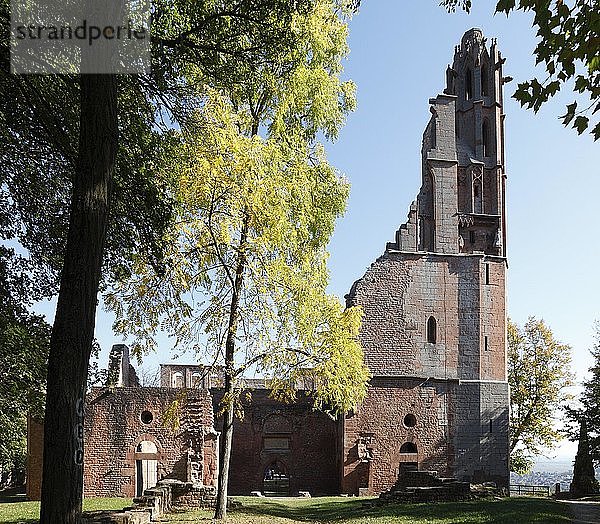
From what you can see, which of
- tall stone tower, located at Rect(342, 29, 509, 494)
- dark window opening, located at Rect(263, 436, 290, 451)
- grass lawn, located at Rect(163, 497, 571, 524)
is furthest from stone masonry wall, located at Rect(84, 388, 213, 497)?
tall stone tower, located at Rect(342, 29, 509, 494)

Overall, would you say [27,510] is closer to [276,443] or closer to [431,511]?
[431,511]

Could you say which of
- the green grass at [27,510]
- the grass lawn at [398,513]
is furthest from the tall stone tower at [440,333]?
the green grass at [27,510]

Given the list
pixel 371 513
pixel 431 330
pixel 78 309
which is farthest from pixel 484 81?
pixel 78 309

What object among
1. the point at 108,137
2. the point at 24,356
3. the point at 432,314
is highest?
the point at 432,314

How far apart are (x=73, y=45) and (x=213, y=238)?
6.90 m

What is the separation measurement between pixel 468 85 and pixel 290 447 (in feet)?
60.8

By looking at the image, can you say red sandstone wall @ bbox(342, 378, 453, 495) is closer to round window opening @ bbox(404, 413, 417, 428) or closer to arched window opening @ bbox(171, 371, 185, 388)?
round window opening @ bbox(404, 413, 417, 428)

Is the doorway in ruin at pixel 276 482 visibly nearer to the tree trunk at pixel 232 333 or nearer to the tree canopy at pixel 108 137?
the tree trunk at pixel 232 333

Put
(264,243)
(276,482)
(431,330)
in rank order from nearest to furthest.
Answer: (264,243)
(431,330)
(276,482)

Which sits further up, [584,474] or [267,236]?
[267,236]

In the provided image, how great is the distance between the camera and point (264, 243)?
54.5 feet

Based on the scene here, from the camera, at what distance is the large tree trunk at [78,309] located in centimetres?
712

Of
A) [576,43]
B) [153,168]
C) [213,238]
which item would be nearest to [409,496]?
[213,238]

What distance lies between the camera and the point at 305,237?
60.0 feet
